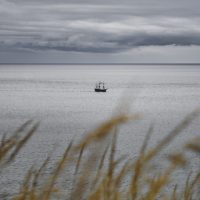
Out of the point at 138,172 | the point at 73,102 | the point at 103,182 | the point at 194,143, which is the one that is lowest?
the point at 73,102

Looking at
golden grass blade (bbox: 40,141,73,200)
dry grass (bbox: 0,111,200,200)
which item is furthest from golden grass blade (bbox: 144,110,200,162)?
golden grass blade (bbox: 40,141,73,200)

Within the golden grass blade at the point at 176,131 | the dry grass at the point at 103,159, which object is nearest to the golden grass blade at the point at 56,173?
the dry grass at the point at 103,159

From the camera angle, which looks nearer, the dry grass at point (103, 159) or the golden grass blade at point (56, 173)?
the dry grass at point (103, 159)

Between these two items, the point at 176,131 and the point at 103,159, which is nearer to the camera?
the point at 176,131

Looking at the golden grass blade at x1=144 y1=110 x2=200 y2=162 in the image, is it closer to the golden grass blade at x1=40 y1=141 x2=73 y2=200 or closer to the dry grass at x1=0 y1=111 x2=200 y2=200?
the dry grass at x1=0 y1=111 x2=200 y2=200

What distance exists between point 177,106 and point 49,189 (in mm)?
112822

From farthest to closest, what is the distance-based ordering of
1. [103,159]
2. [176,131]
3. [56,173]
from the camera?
[103,159] < [56,173] < [176,131]

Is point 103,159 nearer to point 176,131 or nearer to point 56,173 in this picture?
point 56,173

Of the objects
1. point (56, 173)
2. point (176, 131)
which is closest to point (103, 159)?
point (56, 173)

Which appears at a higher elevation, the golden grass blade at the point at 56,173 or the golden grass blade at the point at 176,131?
the golden grass blade at the point at 176,131

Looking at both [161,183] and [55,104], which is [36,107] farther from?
[161,183]

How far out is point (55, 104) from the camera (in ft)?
387

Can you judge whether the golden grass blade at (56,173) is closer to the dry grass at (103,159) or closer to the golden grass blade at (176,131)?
the dry grass at (103,159)

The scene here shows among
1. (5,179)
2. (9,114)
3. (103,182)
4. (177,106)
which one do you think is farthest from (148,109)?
(103,182)
